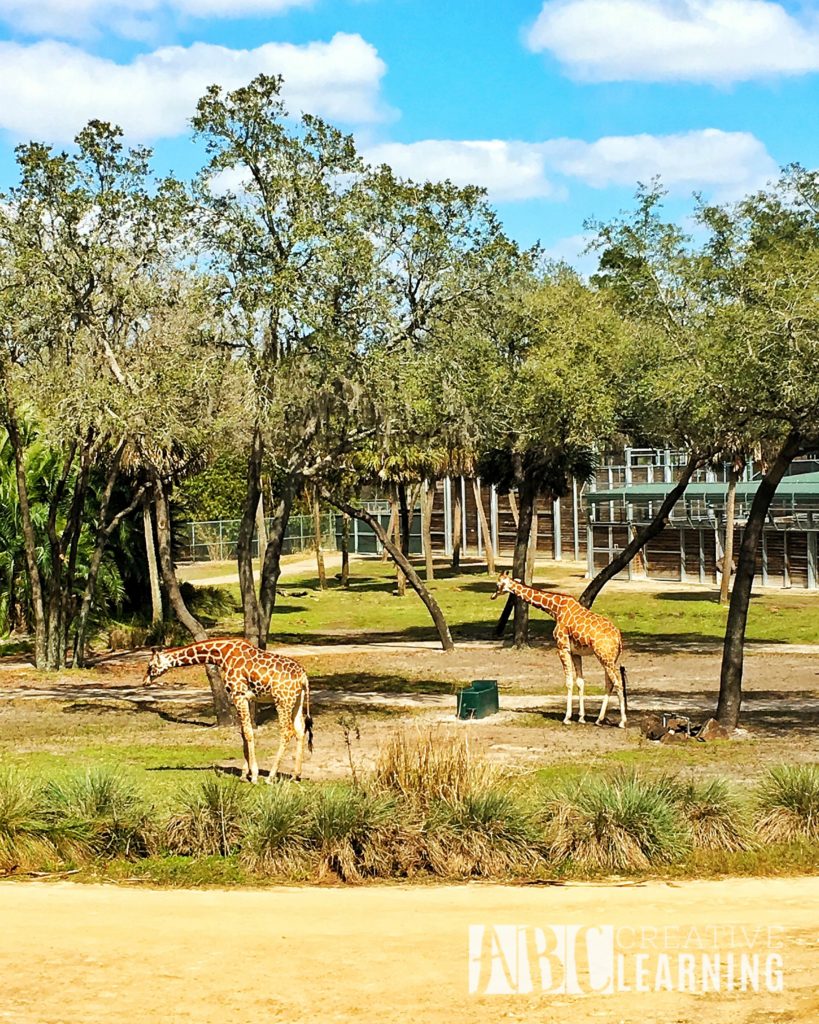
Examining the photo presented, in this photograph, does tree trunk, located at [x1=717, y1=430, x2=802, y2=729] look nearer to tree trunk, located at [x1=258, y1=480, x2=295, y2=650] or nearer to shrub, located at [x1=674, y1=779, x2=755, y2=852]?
shrub, located at [x1=674, y1=779, x2=755, y2=852]

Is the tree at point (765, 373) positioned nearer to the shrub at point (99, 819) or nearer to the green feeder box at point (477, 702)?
the green feeder box at point (477, 702)

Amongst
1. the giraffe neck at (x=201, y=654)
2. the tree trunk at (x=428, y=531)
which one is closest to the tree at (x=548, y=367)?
the giraffe neck at (x=201, y=654)

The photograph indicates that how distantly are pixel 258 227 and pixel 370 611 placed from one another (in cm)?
2653

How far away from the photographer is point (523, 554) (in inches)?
1494

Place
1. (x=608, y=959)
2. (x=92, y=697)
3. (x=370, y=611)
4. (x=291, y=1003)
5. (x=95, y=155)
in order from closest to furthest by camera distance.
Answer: (x=291, y=1003) < (x=608, y=959) < (x=95, y=155) < (x=92, y=697) < (x=370, y=611)

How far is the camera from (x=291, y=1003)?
34.0ft

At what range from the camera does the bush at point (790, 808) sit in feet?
50.7

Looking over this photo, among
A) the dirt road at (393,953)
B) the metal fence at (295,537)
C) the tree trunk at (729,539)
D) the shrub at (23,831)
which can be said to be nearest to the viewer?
the dirt road at (393,953)

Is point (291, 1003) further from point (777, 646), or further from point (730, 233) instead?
point (777, 646)

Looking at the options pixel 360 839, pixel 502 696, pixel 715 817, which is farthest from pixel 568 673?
pixel 360 839

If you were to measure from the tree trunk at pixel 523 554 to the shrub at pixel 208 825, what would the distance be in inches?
842

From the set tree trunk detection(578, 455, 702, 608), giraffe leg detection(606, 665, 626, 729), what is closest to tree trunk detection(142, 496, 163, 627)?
tree trunk detection(578, 455, 702, 608)

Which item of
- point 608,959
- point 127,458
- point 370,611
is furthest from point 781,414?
point 370,611

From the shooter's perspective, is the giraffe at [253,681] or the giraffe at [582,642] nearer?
the giraffe at [253,681]
